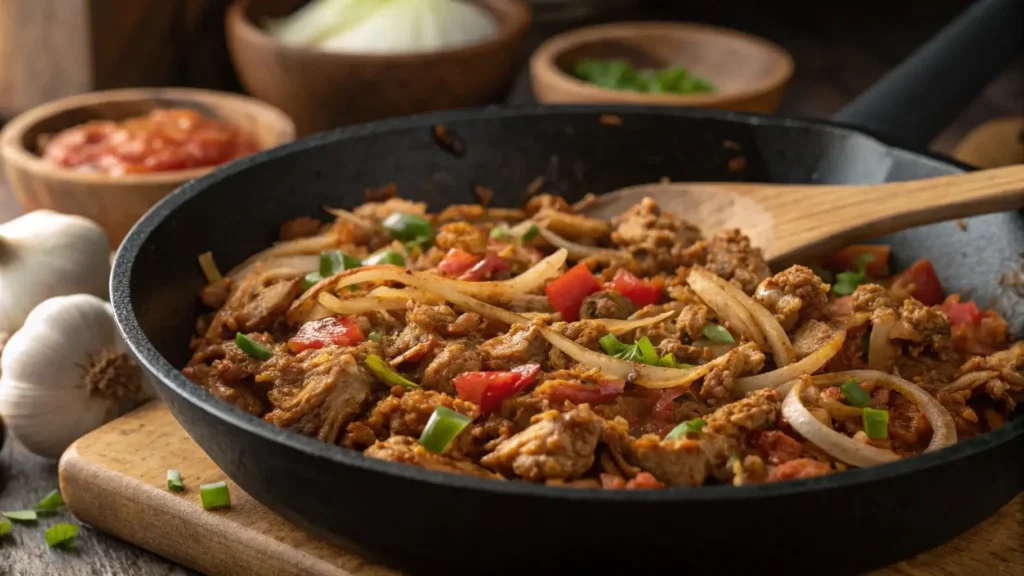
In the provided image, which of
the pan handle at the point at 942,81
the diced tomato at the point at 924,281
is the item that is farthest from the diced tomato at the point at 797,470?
the pan handle at the point at 942,81

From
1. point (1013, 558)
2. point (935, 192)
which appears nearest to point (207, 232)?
point (935, 192)

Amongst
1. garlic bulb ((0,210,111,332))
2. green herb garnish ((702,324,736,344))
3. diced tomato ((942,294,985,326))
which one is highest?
green herb garnish ((702,324,736,344))

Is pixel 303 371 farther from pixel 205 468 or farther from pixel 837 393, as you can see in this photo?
pixel 837 393

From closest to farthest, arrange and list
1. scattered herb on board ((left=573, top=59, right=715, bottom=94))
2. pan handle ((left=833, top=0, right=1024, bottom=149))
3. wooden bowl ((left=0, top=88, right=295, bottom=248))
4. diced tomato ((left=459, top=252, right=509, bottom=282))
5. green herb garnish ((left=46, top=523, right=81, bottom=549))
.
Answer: green herb garnish ((left=46, top=523, right=81, bottom=549)), diced tomato ((left=459, top=252, right=509, bottom=282)), pan handle ((left=833, top=0, right=1024, bottom=149)), wooden bowl ((left=0, top=88, right=295, bottom=248)), scattered herb on board ((left=573, top=59, right=715, bottom=94))

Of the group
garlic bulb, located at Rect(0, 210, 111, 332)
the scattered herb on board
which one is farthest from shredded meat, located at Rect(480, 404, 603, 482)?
the scattered herb on board

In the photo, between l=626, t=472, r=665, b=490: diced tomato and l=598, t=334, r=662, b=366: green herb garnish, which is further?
l=598, t=334, r=662, b=366: green herb garnish

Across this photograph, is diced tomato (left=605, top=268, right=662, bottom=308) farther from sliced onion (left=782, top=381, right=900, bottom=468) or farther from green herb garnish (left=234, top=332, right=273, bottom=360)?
green herb garnish (left=234, top=332, right=273, bottom=360)

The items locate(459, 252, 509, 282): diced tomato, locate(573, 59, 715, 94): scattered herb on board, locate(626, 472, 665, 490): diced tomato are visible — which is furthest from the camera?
locate(573, 59, 715, 94): scattered herb on board
